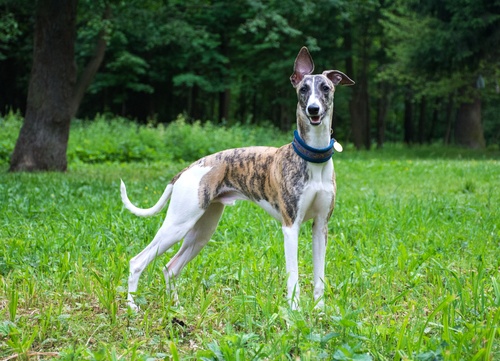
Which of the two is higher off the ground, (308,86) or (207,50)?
(207,50)

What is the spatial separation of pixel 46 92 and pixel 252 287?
9052 mm

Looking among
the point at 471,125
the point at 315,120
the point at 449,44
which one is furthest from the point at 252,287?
the point at 471,125

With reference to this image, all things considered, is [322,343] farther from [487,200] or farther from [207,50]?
[207,50]

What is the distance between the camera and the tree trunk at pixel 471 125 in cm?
2427

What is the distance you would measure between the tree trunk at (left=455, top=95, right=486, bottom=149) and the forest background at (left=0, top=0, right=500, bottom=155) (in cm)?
4

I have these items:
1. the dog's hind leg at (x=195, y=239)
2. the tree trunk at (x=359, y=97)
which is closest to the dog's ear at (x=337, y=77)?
the dog's hind leg at (x=195, y=239)

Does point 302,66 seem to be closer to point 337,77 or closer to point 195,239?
point 337,77

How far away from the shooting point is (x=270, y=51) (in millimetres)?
27812

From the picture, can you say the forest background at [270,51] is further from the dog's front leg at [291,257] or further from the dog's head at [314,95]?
the dog's front leg at [291,257]

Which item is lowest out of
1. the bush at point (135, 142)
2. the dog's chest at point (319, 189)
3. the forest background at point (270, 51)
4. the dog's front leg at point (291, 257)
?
the bush at point (135, 142)

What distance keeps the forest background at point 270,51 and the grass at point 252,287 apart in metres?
7.71

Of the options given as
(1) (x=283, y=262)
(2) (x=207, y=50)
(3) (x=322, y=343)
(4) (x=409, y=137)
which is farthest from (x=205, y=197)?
(4) (x=409, y=137)

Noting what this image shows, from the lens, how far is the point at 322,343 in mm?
2902

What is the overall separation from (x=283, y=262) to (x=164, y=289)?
1054 mm
